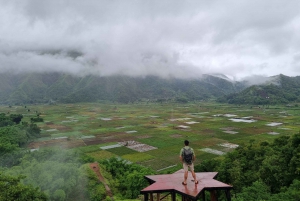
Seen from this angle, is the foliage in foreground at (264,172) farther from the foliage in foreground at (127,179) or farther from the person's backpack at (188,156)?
the person's backpack at (188,156)

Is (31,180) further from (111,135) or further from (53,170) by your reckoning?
(111,135)

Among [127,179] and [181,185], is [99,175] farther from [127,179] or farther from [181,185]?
[181,185]

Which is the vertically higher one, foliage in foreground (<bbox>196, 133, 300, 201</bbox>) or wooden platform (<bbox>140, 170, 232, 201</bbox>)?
wooden platform (<bbox>140, 170, 232, 201</bbox>)

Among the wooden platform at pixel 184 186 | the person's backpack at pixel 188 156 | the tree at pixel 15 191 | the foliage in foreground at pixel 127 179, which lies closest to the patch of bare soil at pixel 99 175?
the foliage in foreground at pixel 127 179

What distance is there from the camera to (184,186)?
10602 millimetres

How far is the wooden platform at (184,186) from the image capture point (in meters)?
9.97

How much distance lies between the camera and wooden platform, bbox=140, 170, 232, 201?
9.97 meters

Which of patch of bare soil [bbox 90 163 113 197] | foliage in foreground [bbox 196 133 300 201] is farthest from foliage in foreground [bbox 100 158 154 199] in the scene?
foliage in foreground [bbox 196 133 300 201]

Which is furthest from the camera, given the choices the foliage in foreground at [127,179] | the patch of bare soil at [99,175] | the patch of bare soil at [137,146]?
the patch of bare soil at [137,146]

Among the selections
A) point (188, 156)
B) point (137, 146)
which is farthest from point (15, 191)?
point (137, 146)

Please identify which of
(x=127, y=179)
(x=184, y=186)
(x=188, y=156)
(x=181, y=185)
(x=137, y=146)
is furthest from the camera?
(x=137, y=146)

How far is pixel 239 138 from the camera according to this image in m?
68.1

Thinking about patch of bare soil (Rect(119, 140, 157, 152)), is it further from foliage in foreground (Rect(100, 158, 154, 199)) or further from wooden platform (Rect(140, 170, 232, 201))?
wooden platform (Rect(140, 170, 232, 201))

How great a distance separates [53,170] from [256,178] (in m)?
24.7
